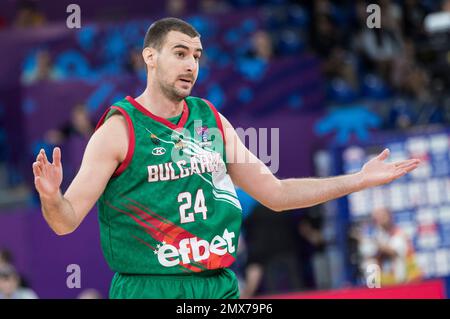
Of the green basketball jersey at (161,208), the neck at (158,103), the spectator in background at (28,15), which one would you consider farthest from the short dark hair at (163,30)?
the spectator in background at (28,15)

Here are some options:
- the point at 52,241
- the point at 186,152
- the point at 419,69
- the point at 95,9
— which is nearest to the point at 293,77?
the point at 419,69

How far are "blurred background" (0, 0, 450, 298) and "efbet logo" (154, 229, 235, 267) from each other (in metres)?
3.81

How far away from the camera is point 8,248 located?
44.9 feet

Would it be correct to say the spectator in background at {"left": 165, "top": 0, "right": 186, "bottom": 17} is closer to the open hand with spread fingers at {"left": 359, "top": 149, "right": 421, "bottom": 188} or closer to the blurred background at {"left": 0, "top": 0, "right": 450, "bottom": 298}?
the blurred background at {"left": 0, "top": 0, "right": 450, "bottom": 298}

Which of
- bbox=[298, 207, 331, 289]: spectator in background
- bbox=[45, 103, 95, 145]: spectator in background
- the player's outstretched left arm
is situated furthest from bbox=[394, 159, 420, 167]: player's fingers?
bbox=[45, 103, 95, 145]: spectator in background

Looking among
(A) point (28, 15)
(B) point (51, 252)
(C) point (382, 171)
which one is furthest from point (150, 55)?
(A) point (28, 15)

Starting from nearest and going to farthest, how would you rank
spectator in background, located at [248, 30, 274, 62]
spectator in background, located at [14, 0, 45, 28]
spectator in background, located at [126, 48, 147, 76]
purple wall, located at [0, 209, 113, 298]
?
purple wall, located at [0, 209, 113, 298] < spectator in background, located at [126, 48, 147, 76] < spectator in background, located at [248, 30, 274, 62] < spectator in background, located at [14, 0, 45, 28]

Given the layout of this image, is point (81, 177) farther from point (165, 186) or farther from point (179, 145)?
point (179, 145)

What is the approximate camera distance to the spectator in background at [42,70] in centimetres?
1619

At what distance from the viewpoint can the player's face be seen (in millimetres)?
5969

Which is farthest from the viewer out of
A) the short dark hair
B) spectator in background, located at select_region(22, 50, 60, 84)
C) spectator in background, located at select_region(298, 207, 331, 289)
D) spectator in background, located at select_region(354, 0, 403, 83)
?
spectator in background, located at select_region(354, 0, 403, 83)
